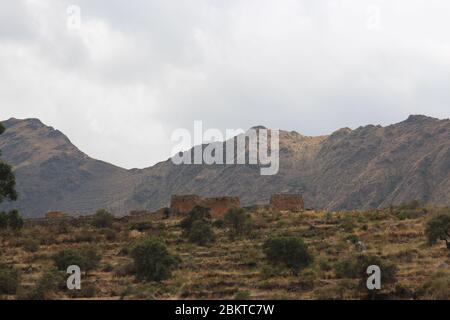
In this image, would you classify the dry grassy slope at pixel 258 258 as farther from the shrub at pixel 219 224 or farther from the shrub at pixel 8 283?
the shrub at pixel 219 224

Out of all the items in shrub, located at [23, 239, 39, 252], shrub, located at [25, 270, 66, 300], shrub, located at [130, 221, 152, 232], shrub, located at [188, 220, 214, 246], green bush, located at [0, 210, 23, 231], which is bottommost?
shrub, located at [25, 270, 66, 300]

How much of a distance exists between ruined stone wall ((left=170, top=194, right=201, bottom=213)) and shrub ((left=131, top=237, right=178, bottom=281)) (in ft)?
70.7

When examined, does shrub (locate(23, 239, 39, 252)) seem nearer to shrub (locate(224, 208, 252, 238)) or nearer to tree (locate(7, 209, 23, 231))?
shrub (locate(224, 208, 252, 238))

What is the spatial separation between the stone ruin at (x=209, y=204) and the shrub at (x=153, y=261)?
58.3 feet

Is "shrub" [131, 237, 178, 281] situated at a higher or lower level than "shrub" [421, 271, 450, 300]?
higher

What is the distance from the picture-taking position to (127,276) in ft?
93.0

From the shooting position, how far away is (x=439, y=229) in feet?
101

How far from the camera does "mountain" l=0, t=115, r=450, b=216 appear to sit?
9400 centimetres

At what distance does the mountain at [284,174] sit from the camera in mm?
94000

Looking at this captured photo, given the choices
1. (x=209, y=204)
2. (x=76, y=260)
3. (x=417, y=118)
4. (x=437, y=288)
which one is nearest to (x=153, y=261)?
(x=76, y=260)

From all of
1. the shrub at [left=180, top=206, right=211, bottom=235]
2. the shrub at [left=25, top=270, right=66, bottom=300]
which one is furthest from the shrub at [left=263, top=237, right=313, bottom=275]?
the shrub at [left=180, top=206, right=211, bottom=235]

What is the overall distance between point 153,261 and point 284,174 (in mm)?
86122

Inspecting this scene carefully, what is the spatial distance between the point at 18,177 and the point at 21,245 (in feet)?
309
